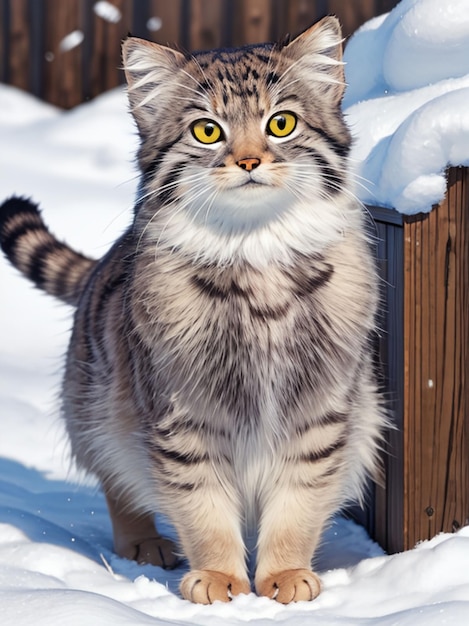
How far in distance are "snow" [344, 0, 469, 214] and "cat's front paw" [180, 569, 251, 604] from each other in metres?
0.88

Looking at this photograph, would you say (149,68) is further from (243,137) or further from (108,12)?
(108,12)

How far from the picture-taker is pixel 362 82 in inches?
119

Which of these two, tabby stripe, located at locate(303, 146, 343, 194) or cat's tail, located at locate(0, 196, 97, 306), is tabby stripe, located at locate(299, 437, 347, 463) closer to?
tabby stripe, located at locate(303, 146, 343, 194)

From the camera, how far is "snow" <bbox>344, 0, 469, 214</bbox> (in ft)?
8.04

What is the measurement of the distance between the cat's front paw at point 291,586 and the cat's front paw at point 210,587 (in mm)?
46

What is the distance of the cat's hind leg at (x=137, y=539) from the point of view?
9.36ft

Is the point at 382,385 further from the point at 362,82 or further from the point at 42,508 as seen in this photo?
the point at 42,508

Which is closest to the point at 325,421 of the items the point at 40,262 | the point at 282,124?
the point at 282,124

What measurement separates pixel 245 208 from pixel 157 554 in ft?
3.33

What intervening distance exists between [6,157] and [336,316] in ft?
13.1

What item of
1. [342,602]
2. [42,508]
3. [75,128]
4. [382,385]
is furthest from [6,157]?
[342,602]

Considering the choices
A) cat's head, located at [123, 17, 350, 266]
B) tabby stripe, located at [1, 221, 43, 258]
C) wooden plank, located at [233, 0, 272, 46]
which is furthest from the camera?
wooden plank, located at [233, 0, 272, 46]

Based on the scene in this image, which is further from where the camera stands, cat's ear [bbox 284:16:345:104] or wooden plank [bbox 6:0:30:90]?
wooden plank [bbox 6:0:30:90]

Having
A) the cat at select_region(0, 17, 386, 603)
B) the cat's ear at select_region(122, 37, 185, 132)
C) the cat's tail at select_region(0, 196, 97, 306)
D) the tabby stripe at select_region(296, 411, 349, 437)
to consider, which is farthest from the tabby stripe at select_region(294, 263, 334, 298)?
the cat's tail at select_region(0, 196, 97, 306)
